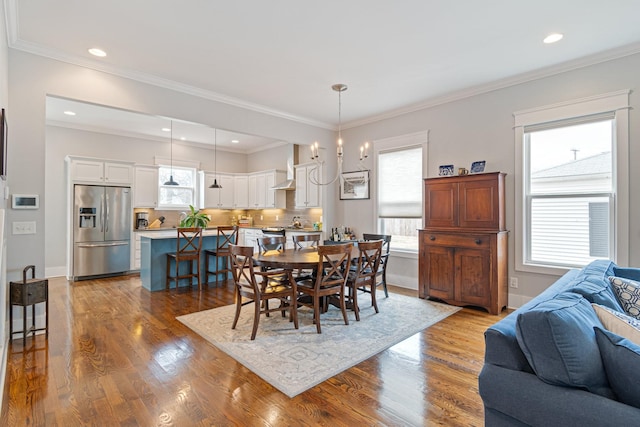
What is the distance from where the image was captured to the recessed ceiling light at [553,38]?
309cm

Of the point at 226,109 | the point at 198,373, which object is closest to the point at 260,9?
the point at 226,109

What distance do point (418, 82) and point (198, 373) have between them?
4.05 meters

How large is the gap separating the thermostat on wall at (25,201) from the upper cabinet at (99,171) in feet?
9.98

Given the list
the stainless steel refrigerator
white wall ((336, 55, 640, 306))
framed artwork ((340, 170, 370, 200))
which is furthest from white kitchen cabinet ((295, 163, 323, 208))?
the stainless steel refrigerator

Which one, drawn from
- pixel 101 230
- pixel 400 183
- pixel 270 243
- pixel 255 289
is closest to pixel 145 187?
pixel 101 230

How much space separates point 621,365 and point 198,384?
238 centimetres

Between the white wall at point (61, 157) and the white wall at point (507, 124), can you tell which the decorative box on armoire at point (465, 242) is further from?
the white wall at point (61, 157)

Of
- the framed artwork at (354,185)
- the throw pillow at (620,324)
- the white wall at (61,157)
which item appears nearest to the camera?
the throw pillow at (620,324)

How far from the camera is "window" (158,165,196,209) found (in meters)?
7.27

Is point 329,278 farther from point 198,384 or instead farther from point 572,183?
point 572,183

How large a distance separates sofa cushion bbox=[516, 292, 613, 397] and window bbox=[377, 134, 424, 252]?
13.2ft

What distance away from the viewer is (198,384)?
2338mm

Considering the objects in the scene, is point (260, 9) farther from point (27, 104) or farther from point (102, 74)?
point (27, 104)

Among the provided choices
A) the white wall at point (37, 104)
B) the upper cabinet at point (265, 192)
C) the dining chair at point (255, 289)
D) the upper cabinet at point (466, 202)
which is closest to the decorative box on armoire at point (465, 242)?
the upper cabinet at point (466, 202)
